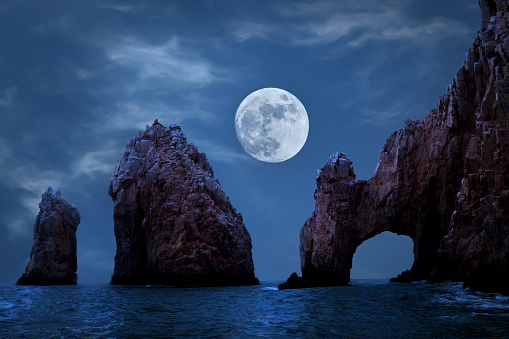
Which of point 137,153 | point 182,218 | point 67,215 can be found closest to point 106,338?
point 182,218

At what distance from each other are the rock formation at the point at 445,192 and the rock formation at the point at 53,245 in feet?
134

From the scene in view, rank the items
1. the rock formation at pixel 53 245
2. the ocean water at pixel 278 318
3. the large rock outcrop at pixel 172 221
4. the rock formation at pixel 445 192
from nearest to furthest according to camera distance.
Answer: the ocean water at pixel 278 318, the rock formation at pixel 445 192, the large rock outcrop at pixel 172 221, the rock formation at pixel 53 245

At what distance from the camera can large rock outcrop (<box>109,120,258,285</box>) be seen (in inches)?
2473

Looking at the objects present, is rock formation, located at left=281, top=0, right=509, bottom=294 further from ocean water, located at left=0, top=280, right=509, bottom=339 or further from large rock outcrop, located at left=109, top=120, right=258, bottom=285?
large rock outcrop, located at left=109, top=120, right=258, bottom=285

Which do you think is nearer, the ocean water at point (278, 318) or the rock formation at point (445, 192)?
the ocean water at point (278, 318)

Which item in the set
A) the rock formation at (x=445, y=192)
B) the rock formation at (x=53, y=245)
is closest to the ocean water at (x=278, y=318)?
the rock formation at (x=445, y=192)

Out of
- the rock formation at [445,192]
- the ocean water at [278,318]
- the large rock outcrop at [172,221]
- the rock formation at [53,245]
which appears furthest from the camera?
the rock formation at [53,245]

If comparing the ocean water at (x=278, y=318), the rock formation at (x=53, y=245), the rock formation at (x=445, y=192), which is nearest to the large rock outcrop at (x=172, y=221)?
the rock formation at (x=445, y=192)

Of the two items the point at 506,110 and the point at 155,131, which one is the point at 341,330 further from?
the point at 155,131

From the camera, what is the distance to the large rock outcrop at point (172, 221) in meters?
62.8

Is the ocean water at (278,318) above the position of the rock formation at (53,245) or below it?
below

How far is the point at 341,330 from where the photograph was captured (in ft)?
70.2

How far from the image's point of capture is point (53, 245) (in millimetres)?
78312

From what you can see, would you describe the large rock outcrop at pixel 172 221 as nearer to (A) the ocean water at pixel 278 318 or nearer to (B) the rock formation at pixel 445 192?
(B) the rock formation at pixel 445 192
